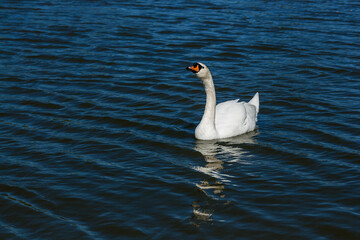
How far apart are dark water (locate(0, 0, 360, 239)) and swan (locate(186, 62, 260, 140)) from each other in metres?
0.22

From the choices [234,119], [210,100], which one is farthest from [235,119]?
[210,100]

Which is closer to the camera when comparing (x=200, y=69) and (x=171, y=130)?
(x=200, y=69)

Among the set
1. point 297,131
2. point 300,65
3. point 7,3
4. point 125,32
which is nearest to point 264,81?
point 300,65

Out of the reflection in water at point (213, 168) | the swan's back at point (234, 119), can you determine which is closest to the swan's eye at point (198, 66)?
the swan's back at point (234, 119)

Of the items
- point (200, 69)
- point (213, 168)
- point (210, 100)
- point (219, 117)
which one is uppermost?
point (200, 69)

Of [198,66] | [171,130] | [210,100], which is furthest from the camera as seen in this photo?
[171,130]

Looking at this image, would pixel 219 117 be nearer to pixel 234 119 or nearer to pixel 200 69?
pixel 234 119

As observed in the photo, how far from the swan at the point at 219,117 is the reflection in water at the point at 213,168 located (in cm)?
13

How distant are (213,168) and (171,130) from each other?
2.05 metres

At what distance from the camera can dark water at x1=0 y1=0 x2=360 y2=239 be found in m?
7.69

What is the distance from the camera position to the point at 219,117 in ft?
37.4

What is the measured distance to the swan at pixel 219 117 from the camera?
10.8m

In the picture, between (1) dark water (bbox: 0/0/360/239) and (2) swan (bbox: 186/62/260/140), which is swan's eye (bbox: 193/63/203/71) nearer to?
(2) swan (bbox: 186/62/260/140)

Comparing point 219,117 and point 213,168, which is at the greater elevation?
point 219,117
